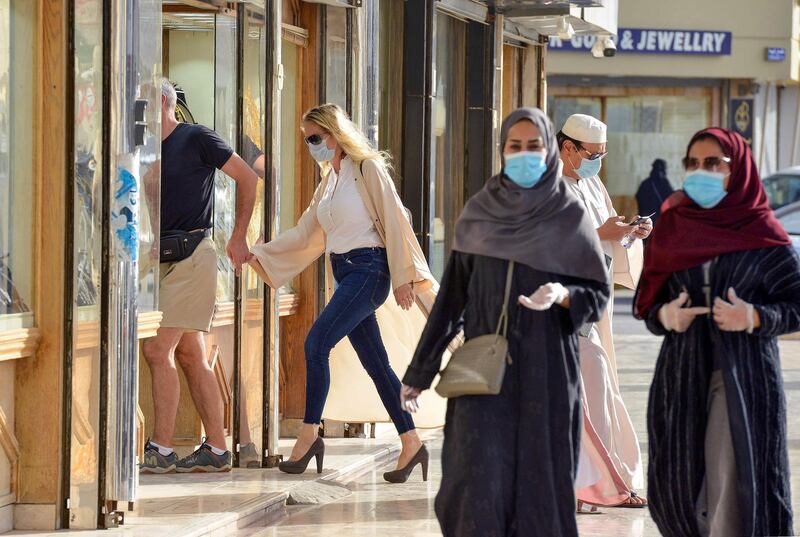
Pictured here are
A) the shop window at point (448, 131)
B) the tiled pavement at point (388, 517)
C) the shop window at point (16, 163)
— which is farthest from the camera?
the shop window at point (448, 131)

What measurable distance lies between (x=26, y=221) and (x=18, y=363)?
0.57 m

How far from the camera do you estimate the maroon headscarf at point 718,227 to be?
5680mm

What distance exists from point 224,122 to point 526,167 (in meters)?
4.33

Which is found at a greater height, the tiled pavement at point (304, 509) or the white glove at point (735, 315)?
the white glove at point (735, 315)

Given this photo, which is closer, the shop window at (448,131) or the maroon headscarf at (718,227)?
the maroon headscarf at (718,227)

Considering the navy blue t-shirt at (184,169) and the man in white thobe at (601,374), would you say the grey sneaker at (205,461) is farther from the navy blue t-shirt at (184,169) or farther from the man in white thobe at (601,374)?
the man in white thobe at (601,374)

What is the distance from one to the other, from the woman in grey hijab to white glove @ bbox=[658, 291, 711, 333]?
221 mm

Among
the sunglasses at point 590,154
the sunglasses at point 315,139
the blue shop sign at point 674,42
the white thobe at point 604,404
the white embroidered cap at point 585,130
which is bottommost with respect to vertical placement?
the white thobe at point 604,404

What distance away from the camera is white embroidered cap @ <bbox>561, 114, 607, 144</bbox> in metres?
8.26

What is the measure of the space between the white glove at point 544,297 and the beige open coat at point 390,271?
290cm

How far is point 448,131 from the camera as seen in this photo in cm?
1362

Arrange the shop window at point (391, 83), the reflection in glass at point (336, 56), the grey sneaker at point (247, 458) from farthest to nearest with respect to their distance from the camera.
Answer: the shop window at point (391, 83), the reflection in glass at point (336, 56), the grey sneaker at point (247, 458)

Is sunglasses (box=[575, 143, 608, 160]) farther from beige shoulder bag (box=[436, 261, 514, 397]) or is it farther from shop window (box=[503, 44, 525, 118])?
shop window (box=[503, 44, 525, 118])

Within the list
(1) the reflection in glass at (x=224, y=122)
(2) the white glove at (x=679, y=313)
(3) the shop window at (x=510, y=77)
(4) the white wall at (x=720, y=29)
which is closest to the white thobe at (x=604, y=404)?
(1) the reflection in glass at (x=224, y=122)
